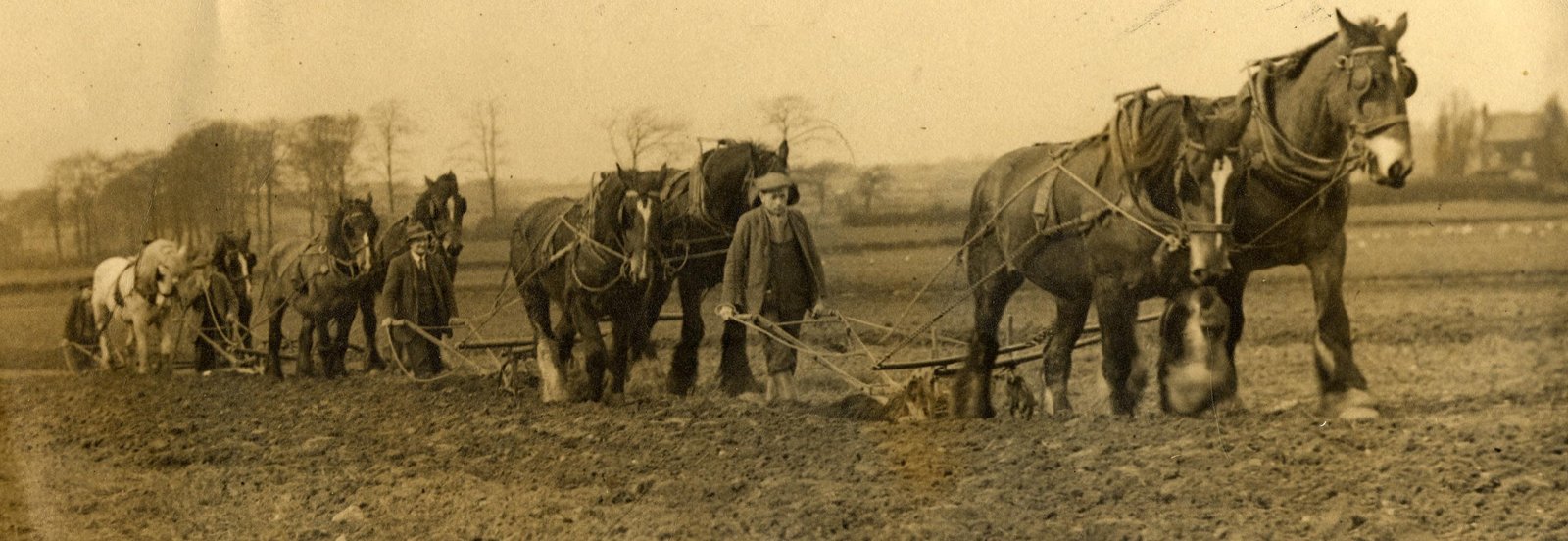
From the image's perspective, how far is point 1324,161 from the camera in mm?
5016

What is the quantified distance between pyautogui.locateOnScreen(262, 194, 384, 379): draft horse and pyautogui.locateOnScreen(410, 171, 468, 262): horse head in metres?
0.23

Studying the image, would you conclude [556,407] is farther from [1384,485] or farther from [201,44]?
[1384,485]

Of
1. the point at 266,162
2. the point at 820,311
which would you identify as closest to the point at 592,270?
the point at 820,311

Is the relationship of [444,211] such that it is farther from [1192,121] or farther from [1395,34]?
[1395,34]

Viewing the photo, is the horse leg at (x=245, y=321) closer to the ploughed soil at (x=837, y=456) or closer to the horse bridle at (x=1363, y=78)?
the ploughed soil at (x=837, y=456)

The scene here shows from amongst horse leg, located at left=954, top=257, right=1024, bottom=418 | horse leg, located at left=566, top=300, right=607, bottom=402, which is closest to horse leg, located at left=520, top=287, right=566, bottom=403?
horse leg, located at left=566, top=300, right=607, bottom=402

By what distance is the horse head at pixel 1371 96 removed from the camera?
4.94 metres

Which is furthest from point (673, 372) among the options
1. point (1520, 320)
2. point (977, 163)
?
point (1520, 320)

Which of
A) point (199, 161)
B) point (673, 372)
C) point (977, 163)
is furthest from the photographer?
point (199, 161)

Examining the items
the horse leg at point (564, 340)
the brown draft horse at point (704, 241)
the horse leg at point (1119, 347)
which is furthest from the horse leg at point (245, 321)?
the horse leg at point (1119, 347)

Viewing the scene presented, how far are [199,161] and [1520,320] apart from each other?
434 cm

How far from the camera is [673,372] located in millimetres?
5914

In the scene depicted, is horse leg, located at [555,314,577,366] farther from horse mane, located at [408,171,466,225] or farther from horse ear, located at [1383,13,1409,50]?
horse ear, located at [1383,13,1409,50]

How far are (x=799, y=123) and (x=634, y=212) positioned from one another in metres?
0.62
